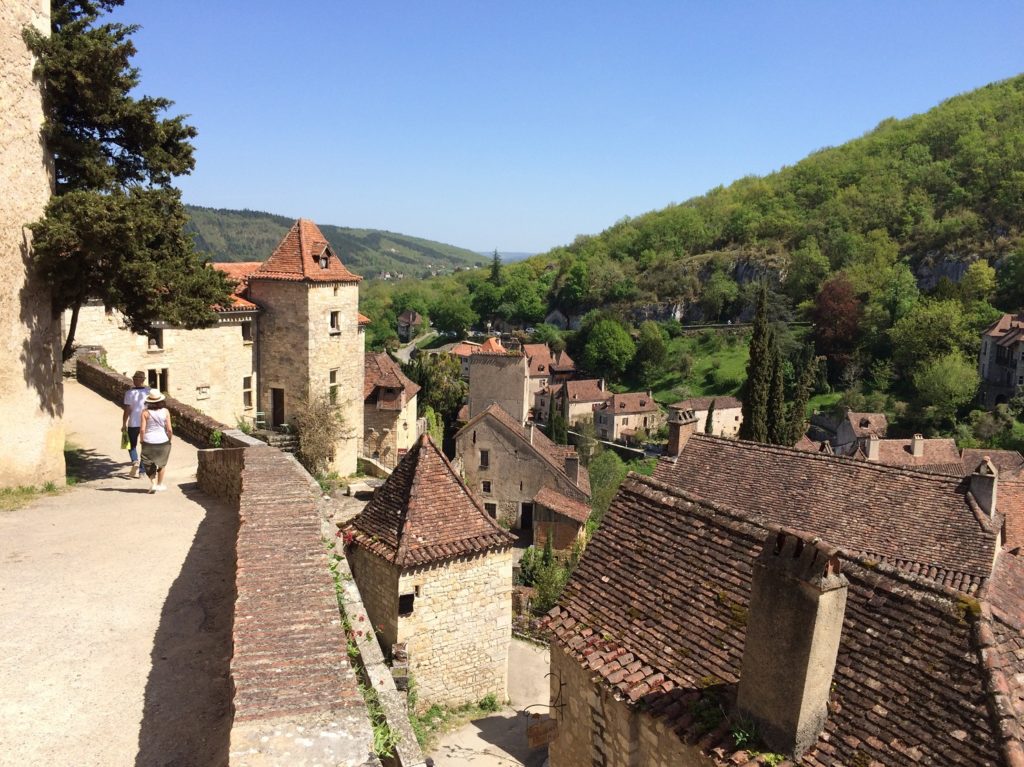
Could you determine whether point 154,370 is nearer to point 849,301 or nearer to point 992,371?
point 992,371

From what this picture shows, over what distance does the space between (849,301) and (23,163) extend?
293ft

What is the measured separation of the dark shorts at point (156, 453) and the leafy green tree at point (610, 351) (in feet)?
281

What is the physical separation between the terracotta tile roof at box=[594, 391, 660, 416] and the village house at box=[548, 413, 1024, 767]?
6280 centimetres

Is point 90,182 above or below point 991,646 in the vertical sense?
above

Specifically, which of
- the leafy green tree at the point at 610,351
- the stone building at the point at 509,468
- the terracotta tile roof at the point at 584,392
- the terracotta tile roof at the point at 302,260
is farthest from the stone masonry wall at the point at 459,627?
the leafy green tree at the point at 610,351

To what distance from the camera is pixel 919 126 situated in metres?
139

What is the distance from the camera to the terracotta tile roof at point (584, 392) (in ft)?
261

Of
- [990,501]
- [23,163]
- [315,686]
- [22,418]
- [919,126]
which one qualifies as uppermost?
[919,126]

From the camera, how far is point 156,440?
1154 cm

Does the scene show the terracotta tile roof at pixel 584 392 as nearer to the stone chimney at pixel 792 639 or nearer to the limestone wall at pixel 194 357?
the limestone wall at pixel 194 357

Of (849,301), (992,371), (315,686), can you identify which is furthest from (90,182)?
(849,301)

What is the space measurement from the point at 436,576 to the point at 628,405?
64498 millimetres

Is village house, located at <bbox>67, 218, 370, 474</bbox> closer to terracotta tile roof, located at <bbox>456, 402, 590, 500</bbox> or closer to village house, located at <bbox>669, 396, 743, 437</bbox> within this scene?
terracotta tile roof, located at <bbox>456, 402, 590, 500</bbox>

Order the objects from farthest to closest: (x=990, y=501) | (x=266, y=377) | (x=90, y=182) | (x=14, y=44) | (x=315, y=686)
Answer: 1. (x=266, y=377)
2. (x=990, y=501)
3. (x=90, y=182)
4. (x=14, y=44)
5. (x=315, y=686)
